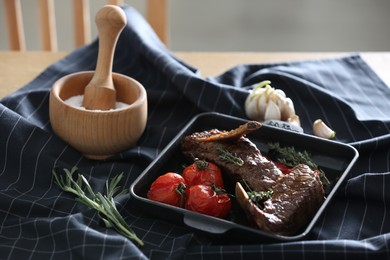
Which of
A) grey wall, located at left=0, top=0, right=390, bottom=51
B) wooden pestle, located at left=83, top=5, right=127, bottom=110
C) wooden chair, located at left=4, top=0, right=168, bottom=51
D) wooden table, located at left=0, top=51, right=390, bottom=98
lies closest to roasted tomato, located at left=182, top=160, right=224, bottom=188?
wooden pestle, located at left=83, top=5, right=127, bottom=110

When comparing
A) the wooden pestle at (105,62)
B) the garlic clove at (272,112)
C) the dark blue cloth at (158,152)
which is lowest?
the dark blue cloth at (158,152)

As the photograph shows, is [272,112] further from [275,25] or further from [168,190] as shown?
[275,25]

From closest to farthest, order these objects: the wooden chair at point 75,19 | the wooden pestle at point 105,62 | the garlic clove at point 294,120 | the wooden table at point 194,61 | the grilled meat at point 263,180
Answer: the grilled meat at point 263,180 → the wooden pestle at point 105,62 → the garlic clove at point 294,120 → the wooden table at point 194,61 → the wooden chair at point 75,19

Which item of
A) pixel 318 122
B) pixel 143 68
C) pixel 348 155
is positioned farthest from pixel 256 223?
pixel 143 68

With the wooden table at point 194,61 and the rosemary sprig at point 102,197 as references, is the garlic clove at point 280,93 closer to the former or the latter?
the wooden table at point 194,61

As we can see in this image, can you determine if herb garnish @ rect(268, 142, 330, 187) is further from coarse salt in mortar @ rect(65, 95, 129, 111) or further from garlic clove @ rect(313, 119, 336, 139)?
coarse salt in mortar @ rect(65, 95, 129, 111)

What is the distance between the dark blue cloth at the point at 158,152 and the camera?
110cm

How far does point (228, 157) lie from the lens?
4.09 feet

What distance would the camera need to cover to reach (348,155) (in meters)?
1.34

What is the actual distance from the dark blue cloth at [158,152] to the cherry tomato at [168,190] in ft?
0.13

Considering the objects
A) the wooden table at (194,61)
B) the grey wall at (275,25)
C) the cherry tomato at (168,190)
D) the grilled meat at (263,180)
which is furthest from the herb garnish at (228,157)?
the grey wall at (275,25)

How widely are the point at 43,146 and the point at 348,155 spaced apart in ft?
1.97

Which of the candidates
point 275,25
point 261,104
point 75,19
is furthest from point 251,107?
point 275,25

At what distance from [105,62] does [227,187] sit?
382 millimetres
